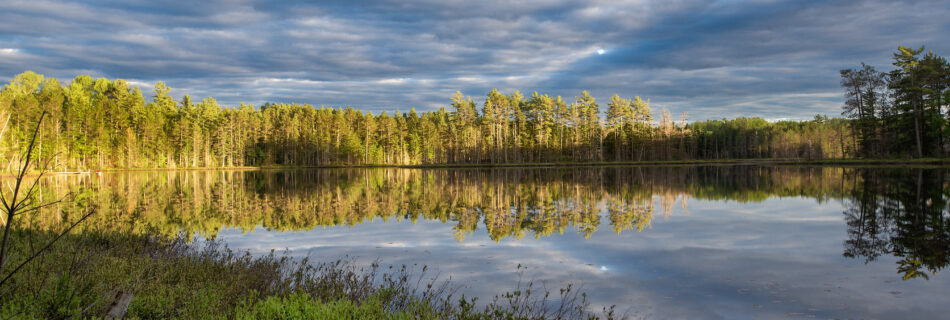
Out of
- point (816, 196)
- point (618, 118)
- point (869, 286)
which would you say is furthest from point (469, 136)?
point (869, 286)

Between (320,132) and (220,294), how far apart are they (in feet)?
390

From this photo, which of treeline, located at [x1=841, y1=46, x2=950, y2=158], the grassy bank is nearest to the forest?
treeline, located at [x1=841, y1=46, x2=950, y2=158]

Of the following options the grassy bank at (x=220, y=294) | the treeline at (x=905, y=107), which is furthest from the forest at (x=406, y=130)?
the grassy bank at (x=220, y=294)

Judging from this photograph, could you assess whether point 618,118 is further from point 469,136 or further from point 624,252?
point 624,252

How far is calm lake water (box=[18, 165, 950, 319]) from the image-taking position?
33.0 ft

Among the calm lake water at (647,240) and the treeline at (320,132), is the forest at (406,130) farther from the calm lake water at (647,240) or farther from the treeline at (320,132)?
the calm lake water at (647,240)

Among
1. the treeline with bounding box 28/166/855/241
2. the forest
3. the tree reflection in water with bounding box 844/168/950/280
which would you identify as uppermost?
the forest

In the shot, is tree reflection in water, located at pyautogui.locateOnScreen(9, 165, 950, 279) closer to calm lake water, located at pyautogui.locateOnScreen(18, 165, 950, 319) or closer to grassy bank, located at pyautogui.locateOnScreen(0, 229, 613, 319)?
calm lake water, located at pyautogui.locateOnScreen(18, 165, 950, 319)

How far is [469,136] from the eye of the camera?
358 feet

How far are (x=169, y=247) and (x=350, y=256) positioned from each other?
15.9ft

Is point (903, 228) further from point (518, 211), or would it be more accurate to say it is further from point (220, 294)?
point (220, 294)

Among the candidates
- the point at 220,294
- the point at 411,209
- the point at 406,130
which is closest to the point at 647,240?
the point at 220,294

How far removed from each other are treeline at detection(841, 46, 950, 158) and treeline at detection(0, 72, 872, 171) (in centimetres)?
1165

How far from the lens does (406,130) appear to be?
4808 inches
